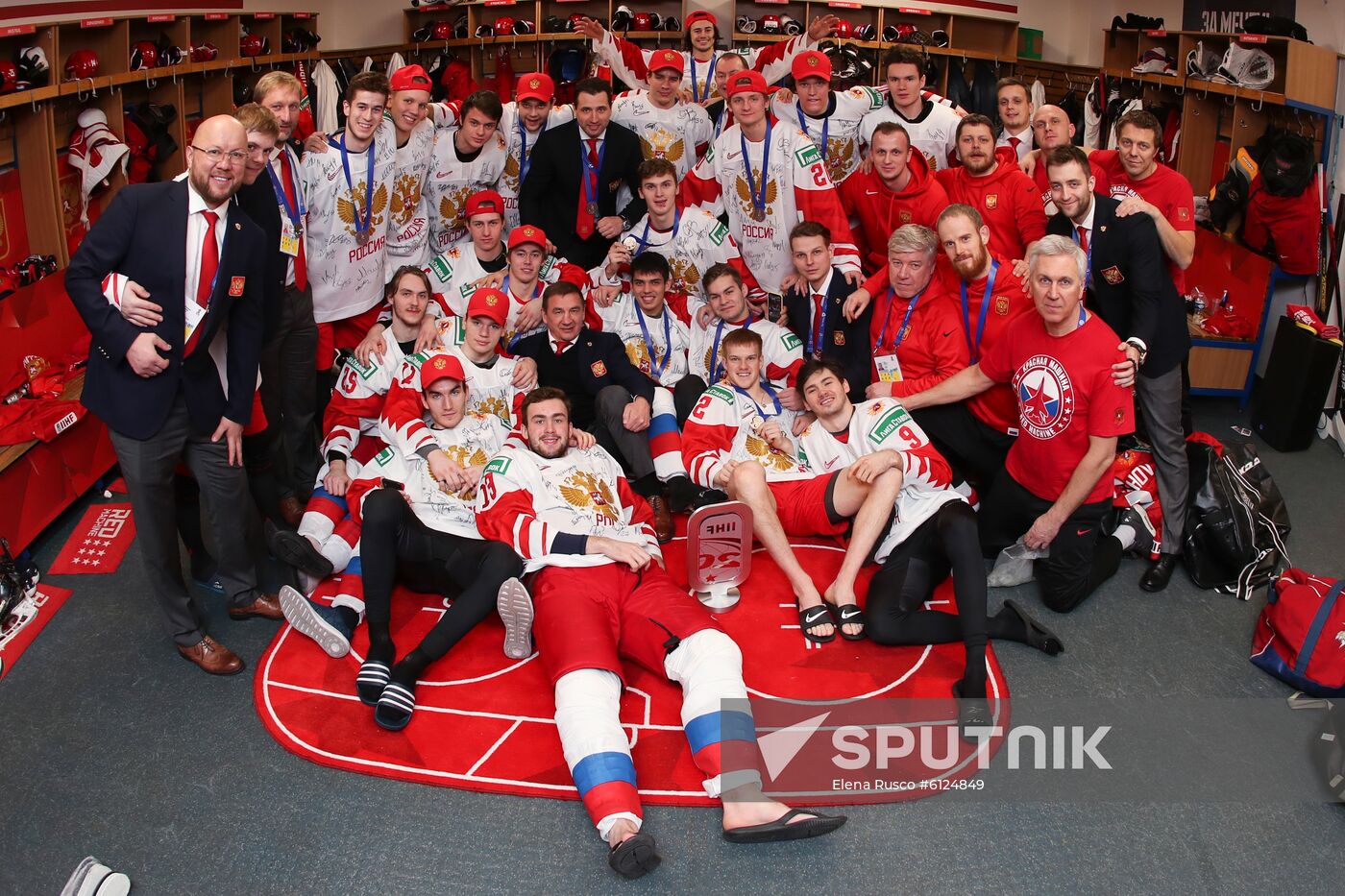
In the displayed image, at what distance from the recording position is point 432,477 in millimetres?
4066

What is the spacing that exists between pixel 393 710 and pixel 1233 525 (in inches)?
118

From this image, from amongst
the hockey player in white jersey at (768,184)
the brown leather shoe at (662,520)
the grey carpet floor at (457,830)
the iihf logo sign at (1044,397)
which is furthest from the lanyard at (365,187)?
the iihf logo sign at (1044,397)

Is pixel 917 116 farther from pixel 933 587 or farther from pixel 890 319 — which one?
pixel 933 587

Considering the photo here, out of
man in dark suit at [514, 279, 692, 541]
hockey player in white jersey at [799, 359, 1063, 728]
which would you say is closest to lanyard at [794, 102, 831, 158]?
man in dark suit at [514, 279, 692, 541]

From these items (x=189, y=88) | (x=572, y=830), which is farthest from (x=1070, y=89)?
(x=572, y=830)

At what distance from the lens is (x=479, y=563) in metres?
3.81

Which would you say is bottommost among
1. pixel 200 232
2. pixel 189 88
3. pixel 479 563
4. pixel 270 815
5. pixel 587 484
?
pixel 270 815

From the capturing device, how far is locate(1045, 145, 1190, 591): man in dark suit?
13.9 feet

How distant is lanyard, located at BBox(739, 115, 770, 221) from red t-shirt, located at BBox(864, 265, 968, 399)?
0.77 meters

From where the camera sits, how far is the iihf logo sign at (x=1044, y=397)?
3887mm

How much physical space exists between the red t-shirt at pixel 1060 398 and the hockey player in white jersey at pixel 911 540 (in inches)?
12.8

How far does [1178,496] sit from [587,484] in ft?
7.31

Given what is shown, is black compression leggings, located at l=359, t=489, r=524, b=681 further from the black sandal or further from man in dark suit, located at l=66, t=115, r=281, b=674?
the black sandal

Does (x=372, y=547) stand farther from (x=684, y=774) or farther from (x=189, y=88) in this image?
(x=189, y=88)
